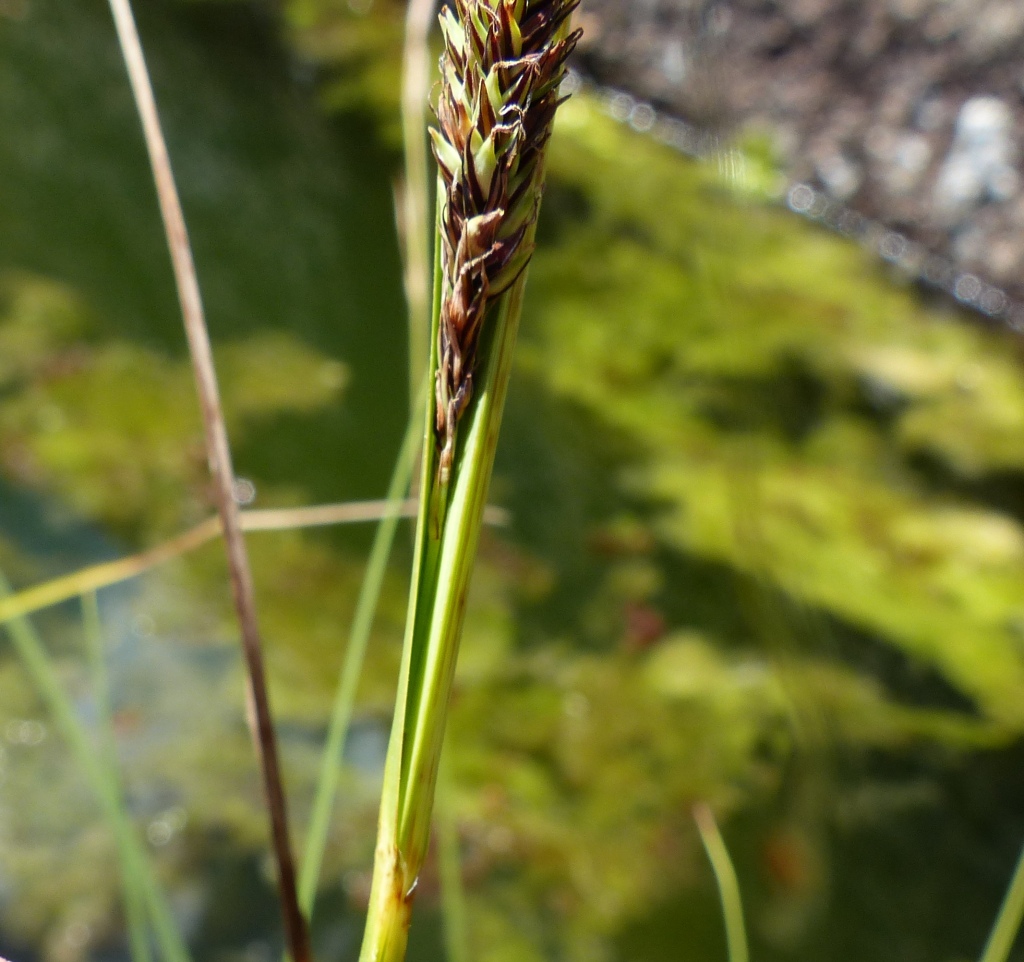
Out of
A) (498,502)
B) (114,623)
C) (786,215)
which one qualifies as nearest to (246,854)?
(114,623)

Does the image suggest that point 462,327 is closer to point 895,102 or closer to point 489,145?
point 489,145

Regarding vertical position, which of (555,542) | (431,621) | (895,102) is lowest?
(555,542)

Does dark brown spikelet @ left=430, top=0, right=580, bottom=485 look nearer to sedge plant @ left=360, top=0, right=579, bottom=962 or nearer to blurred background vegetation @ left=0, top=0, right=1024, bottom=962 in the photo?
sedge plant @ left=360, top=0, right=579, bottom=962

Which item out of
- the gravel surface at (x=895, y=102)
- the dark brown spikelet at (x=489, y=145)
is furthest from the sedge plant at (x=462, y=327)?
the gravel surface at (x=895, y=102)

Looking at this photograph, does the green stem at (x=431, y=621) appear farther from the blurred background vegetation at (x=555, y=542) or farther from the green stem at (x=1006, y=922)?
the blurred background vegetation at (x=555, y=542)

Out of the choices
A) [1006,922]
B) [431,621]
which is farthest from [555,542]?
[431,621]
